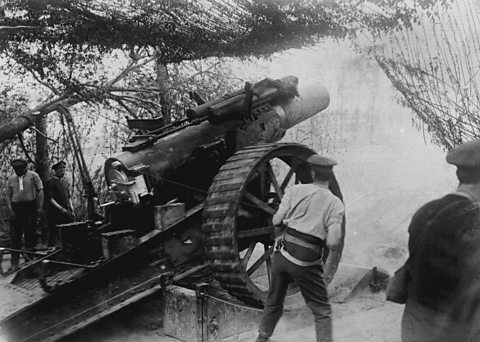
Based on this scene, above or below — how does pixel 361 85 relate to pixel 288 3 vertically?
below

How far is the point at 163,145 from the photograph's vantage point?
5.55 m

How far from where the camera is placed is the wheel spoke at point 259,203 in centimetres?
500

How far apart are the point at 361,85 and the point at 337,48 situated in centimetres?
153

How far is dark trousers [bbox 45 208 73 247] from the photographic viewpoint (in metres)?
8.16

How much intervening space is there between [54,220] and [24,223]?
0.44 meters

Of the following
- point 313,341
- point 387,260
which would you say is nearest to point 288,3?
point 387,260

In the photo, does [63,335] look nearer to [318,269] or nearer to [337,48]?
[318,269]

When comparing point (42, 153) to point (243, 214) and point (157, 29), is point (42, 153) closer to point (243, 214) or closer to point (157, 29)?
point (157, 29)

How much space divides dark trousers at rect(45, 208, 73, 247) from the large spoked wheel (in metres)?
3.76

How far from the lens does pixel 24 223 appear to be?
822 cm

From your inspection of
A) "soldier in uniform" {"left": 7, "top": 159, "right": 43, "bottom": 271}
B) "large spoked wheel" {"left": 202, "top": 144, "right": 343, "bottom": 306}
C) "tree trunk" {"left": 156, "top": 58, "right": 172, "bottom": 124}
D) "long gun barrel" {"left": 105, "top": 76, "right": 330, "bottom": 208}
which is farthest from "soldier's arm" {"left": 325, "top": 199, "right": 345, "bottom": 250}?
"tree trunk" {"left": 156, "top": 58, "right": 172, "bottom": 124}

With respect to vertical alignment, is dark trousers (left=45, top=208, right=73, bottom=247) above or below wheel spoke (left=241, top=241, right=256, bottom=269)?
below

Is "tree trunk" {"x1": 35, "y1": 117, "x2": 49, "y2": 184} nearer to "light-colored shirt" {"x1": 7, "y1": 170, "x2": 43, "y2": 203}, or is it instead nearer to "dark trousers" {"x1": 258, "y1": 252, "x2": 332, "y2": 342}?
"light-colored shirt" {"x1": 7, "y1": 170, "x2": 43, "y2": 203}

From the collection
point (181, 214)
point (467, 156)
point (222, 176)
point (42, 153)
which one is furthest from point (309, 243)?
point (42, 153)
